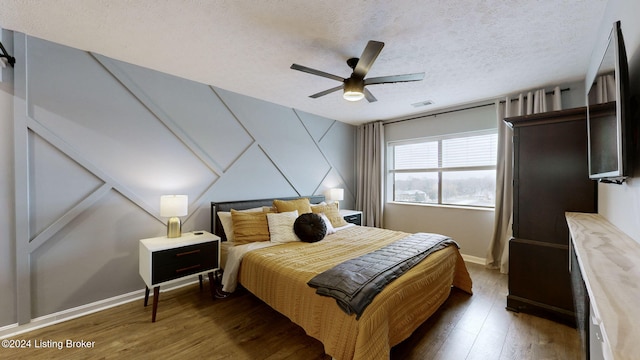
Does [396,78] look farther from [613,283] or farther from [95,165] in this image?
[95,165]

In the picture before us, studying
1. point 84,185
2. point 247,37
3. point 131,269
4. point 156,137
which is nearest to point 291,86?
point 247,37

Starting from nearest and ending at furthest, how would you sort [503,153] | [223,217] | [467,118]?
1. [223,217]
2. [503,153]
3. [467,118]

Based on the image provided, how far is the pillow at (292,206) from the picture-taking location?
3441mm

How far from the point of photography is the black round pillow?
2.96 metres

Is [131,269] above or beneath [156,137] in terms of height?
beneath

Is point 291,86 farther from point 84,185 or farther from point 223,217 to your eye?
point 84,185

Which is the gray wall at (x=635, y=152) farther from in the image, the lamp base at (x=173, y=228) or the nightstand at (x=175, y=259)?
the lamp base at (x=173, y=228)

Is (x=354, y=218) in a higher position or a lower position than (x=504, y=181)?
lower

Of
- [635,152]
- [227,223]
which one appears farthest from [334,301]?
[227,223]

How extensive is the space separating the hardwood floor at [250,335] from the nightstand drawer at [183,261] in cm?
39

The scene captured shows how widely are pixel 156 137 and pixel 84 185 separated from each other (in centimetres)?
81

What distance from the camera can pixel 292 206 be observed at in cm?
350

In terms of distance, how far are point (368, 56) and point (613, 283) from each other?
184cm

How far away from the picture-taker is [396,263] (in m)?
2.08
